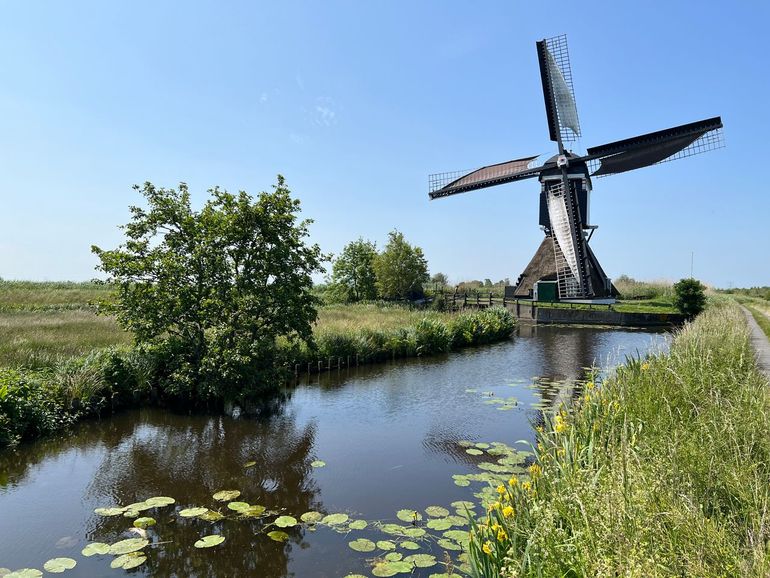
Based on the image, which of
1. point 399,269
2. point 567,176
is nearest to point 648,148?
point 567,176

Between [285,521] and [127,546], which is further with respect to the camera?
[285,521]

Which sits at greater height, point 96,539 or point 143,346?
point 143,346

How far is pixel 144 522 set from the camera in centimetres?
549

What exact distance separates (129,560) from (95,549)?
0.48 m

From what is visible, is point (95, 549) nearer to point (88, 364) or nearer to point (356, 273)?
point (88, 364)

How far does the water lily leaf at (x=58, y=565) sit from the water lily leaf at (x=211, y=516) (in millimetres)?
1267

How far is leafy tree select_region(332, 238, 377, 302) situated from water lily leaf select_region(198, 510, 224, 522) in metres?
31.3

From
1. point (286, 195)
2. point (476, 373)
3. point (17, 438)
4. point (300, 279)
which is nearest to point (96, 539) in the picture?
point (17, 438)

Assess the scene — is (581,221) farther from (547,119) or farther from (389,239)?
(389,239)

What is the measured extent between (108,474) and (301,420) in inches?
143

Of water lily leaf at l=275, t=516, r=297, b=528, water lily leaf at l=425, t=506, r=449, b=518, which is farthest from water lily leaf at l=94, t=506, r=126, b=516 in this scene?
water lily leaf at l=425, t=506, r=449, b=518

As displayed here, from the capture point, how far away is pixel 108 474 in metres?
7.02

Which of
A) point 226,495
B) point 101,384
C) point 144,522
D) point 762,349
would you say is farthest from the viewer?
point 762,349

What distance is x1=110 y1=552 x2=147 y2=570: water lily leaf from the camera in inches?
184
